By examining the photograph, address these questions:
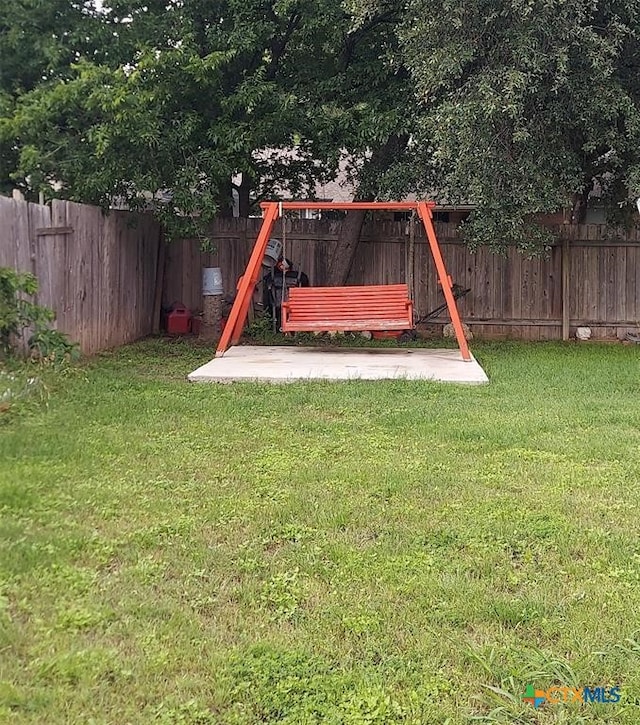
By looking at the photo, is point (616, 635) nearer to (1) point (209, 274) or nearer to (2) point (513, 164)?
(2) point (513, 164)

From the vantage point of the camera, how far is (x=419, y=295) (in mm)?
11727

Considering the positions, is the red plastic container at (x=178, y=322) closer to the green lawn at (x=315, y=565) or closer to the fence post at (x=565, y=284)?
the fence post at (x=565, y=284)

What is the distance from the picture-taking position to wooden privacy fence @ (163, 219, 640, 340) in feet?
37.6

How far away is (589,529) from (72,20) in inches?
361

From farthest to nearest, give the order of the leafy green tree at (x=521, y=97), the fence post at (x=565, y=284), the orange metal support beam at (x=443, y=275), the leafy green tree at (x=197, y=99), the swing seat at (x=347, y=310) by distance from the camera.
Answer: the fence post at (x=565, y=284), the leafy green tree at (x=197, y=99), the swing seat at (x=347, y=310), the orange metal support beam at (x=443, y=275), the leafy green tree at (x=521, y=97)

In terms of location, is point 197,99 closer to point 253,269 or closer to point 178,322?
point 253,269

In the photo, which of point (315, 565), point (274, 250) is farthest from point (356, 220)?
point (315, 565)

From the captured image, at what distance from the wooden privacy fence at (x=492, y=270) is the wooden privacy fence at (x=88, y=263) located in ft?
3.57

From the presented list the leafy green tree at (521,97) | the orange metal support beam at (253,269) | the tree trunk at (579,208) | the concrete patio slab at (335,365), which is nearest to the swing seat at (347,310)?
the concrete patio slab at (335,365)

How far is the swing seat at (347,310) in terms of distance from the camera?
29.2 ft

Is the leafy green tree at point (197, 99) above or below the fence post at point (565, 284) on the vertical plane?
above

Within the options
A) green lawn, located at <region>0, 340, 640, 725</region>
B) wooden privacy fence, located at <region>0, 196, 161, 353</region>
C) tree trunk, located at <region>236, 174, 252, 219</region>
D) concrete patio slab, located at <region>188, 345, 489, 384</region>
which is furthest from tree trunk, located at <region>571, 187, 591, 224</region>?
green lawn, located at <region>0, 340, 640, 725</region>

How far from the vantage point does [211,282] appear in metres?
10.7

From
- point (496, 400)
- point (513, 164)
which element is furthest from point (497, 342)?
point (496, 400)
